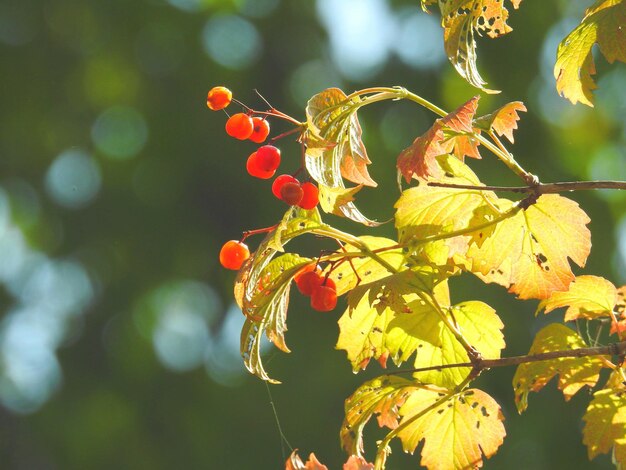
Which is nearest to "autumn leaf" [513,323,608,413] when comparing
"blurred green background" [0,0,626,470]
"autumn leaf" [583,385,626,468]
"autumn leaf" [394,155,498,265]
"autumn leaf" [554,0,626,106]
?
"autumn leaf" [583,385,626,468]

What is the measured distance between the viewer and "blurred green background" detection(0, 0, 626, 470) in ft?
11.8

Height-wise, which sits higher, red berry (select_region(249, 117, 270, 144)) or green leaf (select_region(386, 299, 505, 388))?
red berry (select_region(249, 117, 270, 144))

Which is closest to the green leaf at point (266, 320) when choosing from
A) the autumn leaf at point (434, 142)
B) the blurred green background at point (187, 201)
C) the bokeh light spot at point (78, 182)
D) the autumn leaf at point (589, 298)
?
the autumn leaf at point (434, 142)

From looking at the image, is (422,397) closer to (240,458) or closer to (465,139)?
(465,139)

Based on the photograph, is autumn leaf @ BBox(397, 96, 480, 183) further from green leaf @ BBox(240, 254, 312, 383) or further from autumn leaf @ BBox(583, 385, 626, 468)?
autumn leaf @ BBox(583, 385, 626, 468)

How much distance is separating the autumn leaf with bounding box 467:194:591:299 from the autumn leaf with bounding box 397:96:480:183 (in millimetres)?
93

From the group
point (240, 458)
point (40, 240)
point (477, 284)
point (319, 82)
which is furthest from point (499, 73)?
point (40, 240)

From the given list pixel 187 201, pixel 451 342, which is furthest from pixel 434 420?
pixel 187 201

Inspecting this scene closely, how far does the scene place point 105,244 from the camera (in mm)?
4383

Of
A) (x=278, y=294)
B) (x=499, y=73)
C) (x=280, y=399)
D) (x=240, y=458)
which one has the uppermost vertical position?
(x=278, y=294)

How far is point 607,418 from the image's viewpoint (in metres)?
0.75

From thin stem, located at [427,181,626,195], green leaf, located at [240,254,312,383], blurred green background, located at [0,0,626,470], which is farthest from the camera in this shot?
blurred green background, located at [0,0,626,470]

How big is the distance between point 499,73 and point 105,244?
7.11 ft

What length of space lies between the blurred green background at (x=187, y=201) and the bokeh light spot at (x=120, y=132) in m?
0.01
